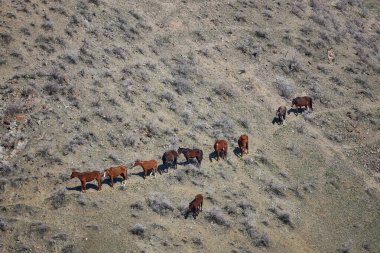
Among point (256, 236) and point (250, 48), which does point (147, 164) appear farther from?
point (250, 48)

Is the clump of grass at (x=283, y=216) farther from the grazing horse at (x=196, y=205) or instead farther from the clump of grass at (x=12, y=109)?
the clump of grass at (x=12, y=109)

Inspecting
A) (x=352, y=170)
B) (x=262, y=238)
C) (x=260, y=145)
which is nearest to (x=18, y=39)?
(x=260, y=145)

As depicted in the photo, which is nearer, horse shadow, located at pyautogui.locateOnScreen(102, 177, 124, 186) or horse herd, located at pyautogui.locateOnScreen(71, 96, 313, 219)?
horse herd, located at pyautogui.locateOnScreen(71, 96, 313, 219)

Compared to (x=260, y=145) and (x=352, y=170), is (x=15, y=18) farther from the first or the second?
(x=352, y=170)

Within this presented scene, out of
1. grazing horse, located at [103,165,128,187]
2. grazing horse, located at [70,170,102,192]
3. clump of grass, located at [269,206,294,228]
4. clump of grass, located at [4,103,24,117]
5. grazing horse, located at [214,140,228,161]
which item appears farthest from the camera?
grazing horse, located at [214,140,228,161]

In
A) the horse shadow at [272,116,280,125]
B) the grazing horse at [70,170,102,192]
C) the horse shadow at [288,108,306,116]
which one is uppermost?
the grazing horse at [70,170,102,192]

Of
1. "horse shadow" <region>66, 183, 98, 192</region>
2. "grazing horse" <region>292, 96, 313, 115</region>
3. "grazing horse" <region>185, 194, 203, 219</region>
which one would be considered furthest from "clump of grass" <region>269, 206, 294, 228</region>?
Answer: "grazing horse" <region>292, 96, 313, 115</region>

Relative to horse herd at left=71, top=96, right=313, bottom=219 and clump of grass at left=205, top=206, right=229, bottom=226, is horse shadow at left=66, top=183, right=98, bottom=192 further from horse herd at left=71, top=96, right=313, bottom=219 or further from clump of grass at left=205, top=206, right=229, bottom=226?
clump of grass at left=205, top=206, right=229, bottom=226

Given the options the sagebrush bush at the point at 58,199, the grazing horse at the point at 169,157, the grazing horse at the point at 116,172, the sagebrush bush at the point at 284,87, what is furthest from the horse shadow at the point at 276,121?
the sagebrush bush at the point at 58,199
